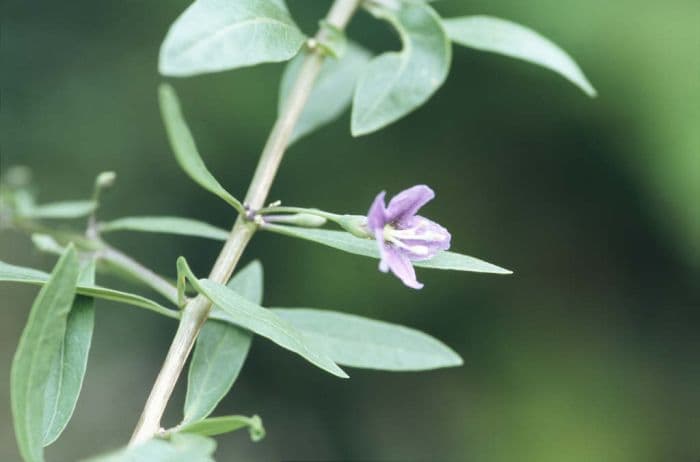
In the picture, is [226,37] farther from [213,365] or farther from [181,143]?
[213,365]

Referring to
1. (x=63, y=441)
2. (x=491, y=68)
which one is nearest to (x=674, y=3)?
(x=491, y=68)

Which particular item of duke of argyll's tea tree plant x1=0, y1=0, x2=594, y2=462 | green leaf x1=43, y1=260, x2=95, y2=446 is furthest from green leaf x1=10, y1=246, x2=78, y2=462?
green leaf x1=43, y1=260, x2=95, y2=446

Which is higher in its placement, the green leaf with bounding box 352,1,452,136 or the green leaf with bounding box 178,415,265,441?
the green leaf with bounding box 352,1,452,136

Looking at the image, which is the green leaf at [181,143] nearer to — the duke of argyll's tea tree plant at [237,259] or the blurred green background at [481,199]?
the duke of argyll's tea tree plant at [237,259]

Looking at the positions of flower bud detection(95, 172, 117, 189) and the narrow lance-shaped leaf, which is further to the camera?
flower bud detection(95, 172, 117, 189)

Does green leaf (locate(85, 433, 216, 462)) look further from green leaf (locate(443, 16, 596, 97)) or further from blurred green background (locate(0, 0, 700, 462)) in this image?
blurred green background (locate(0, 0, 700, 462))

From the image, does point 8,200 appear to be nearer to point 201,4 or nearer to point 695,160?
point 201,4
